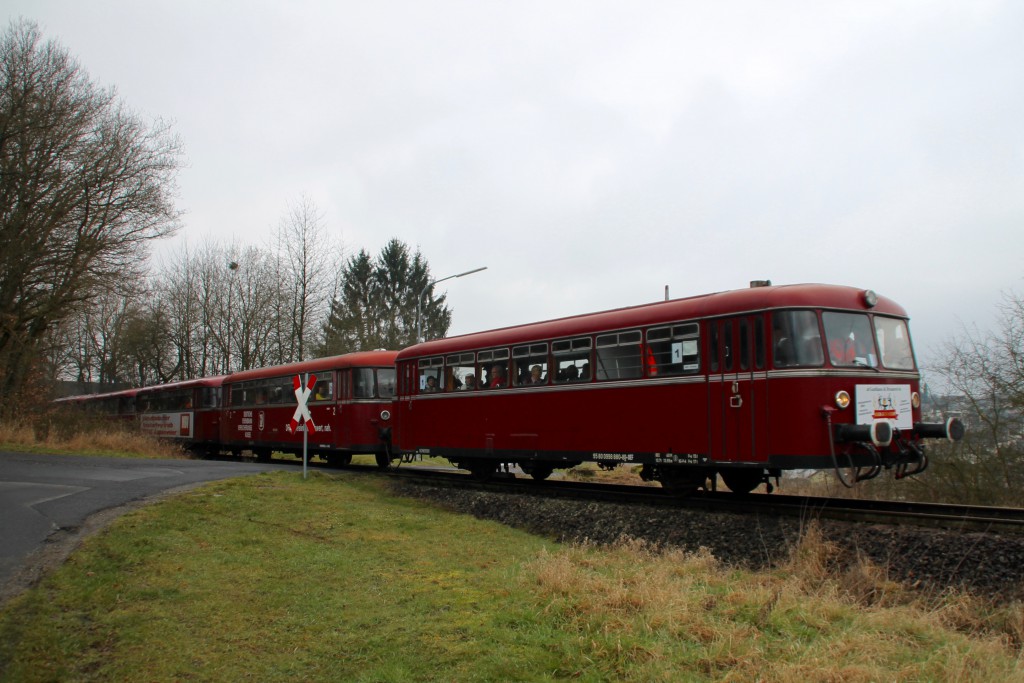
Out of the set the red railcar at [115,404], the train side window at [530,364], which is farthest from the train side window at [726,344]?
the red railcar at [115,404]

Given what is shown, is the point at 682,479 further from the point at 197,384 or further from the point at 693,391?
the point at 197,384

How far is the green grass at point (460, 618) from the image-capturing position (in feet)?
18.2

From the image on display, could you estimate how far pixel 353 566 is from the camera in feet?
29.5

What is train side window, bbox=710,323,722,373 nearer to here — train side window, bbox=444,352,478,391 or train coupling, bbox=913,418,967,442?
train coupling, bbox=913,418,967,442

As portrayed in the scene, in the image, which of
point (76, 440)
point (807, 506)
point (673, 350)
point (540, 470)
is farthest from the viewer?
point (76, 440)

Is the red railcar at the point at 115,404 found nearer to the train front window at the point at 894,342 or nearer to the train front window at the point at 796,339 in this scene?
the train front window at the point at 796,339

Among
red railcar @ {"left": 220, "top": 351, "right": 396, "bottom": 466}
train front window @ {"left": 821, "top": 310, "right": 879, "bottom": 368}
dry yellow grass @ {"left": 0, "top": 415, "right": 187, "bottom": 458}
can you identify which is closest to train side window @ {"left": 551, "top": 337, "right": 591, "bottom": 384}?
train front window @ {"left": 821, "top": 310, "right": 879, "bottom": 368}

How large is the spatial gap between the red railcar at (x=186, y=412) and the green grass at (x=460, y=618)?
20490 millimetres

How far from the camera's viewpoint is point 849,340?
34.6ft

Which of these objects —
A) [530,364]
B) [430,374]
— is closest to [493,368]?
[530,364]

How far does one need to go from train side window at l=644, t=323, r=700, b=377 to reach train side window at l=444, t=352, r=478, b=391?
4904mm

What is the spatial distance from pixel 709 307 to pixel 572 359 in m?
3.09

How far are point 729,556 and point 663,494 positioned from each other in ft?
9.51

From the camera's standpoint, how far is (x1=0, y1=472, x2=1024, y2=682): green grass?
556 centimetres
